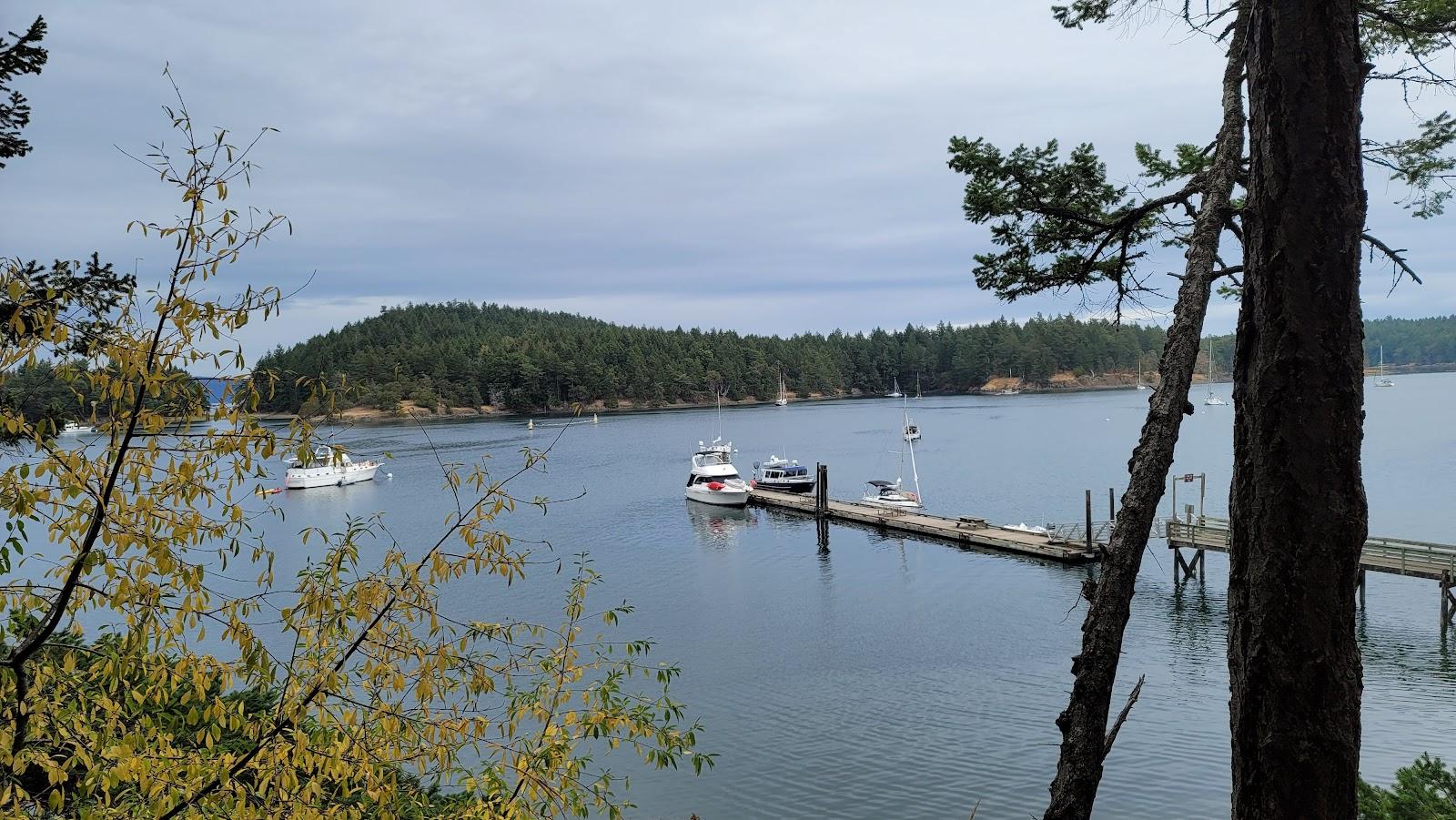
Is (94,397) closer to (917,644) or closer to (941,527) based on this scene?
(917,644)

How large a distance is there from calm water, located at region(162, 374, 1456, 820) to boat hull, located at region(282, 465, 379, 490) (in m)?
3.43

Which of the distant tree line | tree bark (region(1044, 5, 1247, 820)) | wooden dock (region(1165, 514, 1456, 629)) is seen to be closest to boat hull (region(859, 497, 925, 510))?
wooden dock (region(1165, 514, 1456, 629))

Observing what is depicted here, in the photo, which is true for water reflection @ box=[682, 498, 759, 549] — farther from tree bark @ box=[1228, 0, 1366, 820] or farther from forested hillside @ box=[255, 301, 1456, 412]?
forested hillside @ box=[255, 301, 1456, 412]

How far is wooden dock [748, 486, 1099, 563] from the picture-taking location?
29.7 metres

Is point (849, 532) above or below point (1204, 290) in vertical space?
below

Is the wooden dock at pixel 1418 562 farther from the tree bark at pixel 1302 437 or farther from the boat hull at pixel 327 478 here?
the boat hull at pixel 327 478

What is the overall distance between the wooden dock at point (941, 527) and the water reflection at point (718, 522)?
179 centimetres

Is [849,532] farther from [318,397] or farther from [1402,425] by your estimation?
[1402,425]

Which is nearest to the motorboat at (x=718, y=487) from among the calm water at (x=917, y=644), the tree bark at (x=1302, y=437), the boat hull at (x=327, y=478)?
A: the calm water at (x=917, y=644)

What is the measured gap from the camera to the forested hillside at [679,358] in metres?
143

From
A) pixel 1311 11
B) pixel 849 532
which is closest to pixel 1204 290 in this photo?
pixel 1311 11

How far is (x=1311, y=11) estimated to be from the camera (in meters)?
3.04

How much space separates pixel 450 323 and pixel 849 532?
163718 mm

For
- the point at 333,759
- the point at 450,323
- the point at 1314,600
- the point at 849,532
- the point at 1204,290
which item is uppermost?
the point at 450,323
